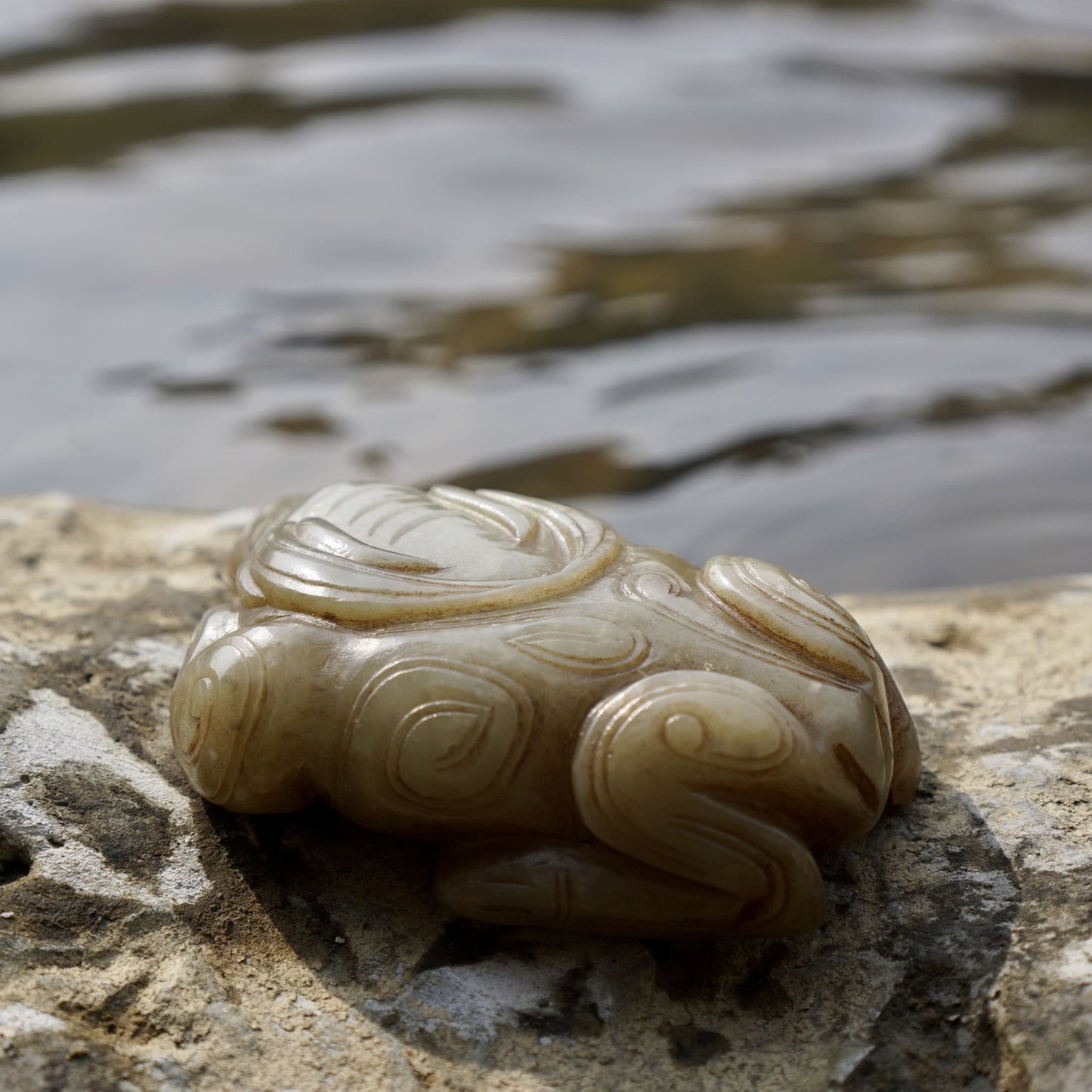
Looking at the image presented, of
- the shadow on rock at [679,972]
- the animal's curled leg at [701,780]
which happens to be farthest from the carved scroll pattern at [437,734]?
the shadow on rock at [679,972]

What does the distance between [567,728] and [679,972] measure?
1.31 feet

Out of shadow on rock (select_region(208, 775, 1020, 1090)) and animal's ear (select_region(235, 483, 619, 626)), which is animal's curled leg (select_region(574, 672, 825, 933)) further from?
animal's ear (select_region(235, 483, 619, 626))

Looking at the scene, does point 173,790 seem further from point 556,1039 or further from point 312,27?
point 312,27

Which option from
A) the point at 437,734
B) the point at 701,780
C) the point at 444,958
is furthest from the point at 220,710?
the point at 701,780

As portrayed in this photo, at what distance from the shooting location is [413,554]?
2113 mm

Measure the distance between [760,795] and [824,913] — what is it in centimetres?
23

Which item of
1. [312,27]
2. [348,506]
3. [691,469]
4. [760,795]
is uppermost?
[312,27]

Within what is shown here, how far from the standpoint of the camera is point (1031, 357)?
4578mm

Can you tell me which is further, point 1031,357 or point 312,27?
point 312,27

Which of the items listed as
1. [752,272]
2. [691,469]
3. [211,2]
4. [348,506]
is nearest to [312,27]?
[211,2]

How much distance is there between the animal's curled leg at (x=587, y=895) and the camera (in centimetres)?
190

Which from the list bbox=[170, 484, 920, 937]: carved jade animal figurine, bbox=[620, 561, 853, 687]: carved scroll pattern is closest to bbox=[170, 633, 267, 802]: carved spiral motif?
bbox=[170, 484, 920, 937]: carved jade animal figurine

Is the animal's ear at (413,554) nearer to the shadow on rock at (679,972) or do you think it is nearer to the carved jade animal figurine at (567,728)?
the carved jade animal figurine at (567,728)

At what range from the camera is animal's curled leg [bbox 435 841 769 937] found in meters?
1.90
